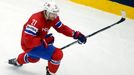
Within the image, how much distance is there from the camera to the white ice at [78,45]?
3.29 meters

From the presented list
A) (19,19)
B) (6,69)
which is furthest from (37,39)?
(19,19)

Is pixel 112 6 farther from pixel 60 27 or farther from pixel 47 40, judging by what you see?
pixel 47 40

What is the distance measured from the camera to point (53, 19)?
283 cm

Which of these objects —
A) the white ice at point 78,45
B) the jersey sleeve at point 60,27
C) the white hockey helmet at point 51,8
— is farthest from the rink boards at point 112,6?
the white hockey helmet at point 51,8

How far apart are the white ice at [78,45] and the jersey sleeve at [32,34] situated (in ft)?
1.32

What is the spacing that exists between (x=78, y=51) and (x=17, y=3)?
133 centimetres

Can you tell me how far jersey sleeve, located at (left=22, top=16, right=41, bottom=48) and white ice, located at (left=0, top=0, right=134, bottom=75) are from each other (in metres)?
0.40

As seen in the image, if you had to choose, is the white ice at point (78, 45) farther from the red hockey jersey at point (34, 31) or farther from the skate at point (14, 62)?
the red hockey jersey at point (34, 31)

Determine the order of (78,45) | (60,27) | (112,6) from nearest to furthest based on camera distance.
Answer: (60,27)
(78,45)
(112,6)

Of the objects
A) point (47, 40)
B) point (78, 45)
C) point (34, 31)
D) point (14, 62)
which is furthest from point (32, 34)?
point (78, 45)

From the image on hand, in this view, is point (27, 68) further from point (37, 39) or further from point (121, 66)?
point (121, 66)

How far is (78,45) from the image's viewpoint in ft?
12.6

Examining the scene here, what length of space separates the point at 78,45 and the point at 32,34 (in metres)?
1.18

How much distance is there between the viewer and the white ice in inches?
129
